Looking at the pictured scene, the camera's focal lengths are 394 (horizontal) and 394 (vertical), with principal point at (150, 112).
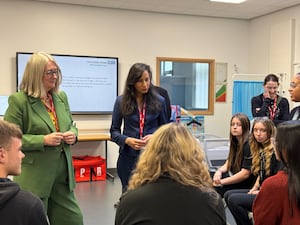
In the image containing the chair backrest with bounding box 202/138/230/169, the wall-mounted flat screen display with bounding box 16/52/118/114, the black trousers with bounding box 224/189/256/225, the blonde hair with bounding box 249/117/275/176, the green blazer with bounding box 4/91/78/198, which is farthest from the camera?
the wall-mounted flat screen display with bounding box 16/52/118/114

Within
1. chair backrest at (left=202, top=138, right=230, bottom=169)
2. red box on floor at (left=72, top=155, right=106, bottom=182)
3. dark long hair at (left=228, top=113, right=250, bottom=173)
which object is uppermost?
dark long hair at (left=228, top=113, right=250, bottom=173)

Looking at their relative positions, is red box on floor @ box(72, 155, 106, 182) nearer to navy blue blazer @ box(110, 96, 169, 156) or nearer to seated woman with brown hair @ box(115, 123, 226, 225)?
navy blue blazer @ box(110, 96, 169, 156)

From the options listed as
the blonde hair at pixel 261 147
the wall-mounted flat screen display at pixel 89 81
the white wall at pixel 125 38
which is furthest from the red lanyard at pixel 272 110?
the wall-mounted flat screen display at pixel 89 81

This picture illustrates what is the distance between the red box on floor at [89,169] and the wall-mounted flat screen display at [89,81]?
79cm

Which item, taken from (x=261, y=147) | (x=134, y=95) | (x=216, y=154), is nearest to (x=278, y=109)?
(x=216, y=154)

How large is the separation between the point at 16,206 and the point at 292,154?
1.13 metres

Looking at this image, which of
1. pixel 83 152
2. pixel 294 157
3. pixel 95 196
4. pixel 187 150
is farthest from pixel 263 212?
pixel 83 152

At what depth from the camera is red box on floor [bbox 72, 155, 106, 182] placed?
5.80m

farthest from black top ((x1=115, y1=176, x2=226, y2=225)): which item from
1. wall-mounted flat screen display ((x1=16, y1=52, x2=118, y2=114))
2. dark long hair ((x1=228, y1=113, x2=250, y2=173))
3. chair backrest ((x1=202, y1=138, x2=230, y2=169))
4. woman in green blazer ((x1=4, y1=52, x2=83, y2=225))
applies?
wall-mounted flat screen display ((x1=16, y1=52, x2=118, y2=114))

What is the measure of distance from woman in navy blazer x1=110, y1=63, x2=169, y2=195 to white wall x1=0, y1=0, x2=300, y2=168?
3.62m

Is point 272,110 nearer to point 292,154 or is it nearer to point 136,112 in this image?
point 136,112

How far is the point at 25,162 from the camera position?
219 centimetres

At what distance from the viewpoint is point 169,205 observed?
1.32 metres

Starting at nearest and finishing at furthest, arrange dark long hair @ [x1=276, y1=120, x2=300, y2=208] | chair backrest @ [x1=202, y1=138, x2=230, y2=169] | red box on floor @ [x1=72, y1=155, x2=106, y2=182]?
dark long hair @ [x1=276, y1=120, x2=300, y2=208]
chair backrest @ [x1=202, y1=138, x2=230, y2=169]
red box on floor @ [x1=72, y1=155, x2=106, y2=182]
